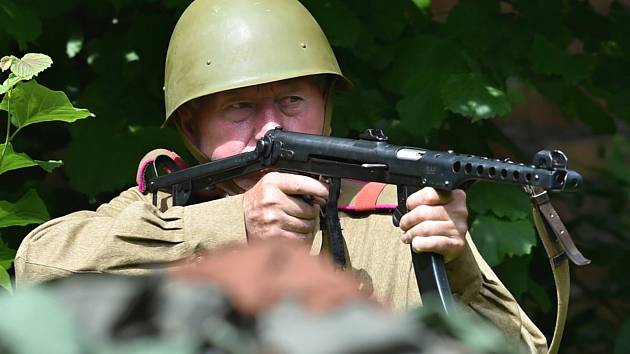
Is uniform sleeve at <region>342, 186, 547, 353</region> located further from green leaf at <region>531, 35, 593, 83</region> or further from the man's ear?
green leaf at <region>531, 35, 593, 83</region>

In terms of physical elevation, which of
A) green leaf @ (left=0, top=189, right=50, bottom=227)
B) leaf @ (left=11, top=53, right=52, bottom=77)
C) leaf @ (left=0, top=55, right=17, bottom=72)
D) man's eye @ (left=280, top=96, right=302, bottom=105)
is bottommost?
man's eye @ (left=280, top=96, right=302, bottom=105)

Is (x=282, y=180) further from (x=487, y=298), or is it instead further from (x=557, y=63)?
(x=557, y=63)

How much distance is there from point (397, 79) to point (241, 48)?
0.74m

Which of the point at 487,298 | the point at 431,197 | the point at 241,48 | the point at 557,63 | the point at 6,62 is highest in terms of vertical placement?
the point at 6,62

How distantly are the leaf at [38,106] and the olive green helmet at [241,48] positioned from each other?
1.38 feet

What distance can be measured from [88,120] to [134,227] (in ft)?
3.41

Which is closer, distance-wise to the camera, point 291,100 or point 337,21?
point 291,100

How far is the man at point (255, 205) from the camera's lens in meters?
2.43

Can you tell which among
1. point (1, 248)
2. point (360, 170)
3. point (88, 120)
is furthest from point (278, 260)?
point (88, 120)

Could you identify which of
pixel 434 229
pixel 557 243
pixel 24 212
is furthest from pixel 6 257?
pixel 557 243

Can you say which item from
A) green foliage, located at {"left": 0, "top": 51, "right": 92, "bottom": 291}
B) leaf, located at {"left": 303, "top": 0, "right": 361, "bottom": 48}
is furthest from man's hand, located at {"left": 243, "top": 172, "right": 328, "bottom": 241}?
leaf, located at {"left": 303, "top": 0, "right": 361, "bottom": 48}

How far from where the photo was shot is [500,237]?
3299 mm

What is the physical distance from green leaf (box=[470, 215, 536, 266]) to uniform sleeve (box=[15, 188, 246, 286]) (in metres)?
0.95

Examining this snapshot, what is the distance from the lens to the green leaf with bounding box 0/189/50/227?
2.62m
